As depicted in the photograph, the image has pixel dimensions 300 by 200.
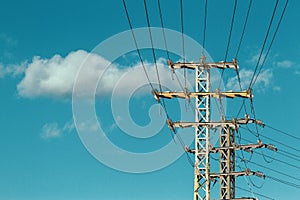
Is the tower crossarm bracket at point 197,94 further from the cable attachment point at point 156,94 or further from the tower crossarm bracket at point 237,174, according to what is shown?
the tower crossarm bracket at point 237,174

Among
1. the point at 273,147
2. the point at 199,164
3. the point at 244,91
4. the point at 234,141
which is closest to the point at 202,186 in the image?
the point at 199,164

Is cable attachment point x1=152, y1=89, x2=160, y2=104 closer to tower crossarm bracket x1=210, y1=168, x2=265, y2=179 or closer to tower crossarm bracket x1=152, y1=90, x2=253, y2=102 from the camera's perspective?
tower crossarm bracket x1=152, y1=90, x2=253, y2=102

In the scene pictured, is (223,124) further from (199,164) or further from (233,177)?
(233,177)

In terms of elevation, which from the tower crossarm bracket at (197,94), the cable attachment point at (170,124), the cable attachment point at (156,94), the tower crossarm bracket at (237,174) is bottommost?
the cable attachment point at (170,124)

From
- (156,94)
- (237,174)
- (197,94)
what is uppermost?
(237,174)

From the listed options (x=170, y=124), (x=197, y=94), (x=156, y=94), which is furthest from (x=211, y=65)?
(x=170, y=124)

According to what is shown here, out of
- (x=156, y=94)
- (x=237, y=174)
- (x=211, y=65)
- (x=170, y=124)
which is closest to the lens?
(x=156, y=94)

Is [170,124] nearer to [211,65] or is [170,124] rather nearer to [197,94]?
[197,94]

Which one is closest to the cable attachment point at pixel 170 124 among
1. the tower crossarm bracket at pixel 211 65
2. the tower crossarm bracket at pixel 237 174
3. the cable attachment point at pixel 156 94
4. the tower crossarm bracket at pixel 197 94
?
the tower crossarm bracket at pixel 197 94

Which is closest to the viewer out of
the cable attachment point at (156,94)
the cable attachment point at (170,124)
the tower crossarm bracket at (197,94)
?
the tower crossarm bracket at (197,94)

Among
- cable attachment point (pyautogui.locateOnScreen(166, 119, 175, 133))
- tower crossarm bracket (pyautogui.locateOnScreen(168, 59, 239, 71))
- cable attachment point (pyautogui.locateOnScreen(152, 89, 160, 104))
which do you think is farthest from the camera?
tower crossarm bracket (pyautogui.locateOnScreen(168, 59, 239, 71))

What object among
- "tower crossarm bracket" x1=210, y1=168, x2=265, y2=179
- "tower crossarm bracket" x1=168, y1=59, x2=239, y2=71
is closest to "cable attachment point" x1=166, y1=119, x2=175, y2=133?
"tower crossarm bracket" x1=168, y1=59, x2=239, y2=71

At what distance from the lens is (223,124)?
96.4ft

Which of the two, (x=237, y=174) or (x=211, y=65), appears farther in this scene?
(x=237, y=174)
